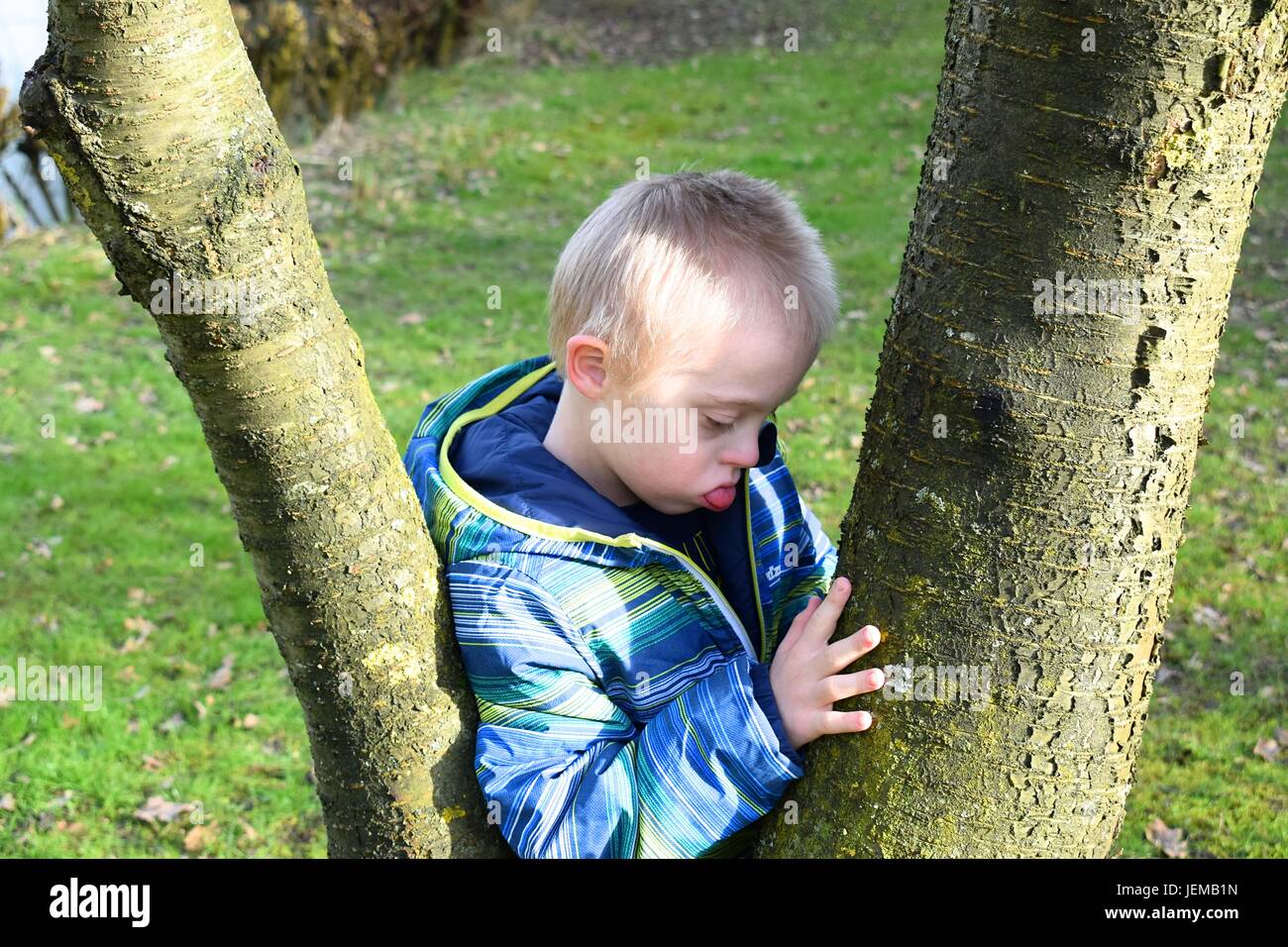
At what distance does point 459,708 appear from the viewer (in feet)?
6.69

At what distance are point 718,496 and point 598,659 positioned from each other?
0.37 meters

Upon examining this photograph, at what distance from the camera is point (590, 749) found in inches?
76.7

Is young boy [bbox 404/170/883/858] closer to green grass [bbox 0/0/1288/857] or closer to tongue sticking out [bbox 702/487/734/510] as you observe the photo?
tongue sticking out [bbox 702/487/734/510]

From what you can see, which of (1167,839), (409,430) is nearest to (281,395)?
(1167,839)

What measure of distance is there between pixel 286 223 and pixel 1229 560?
15.8ft

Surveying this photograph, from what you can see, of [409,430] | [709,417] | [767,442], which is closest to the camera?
[709,417]

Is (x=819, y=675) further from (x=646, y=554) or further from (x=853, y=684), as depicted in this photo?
(x=646, y=554)

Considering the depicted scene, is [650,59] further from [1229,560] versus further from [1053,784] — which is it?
[1053,784]

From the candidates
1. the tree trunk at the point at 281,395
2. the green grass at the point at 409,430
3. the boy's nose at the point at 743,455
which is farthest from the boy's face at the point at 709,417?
the green grass at the point at 409,430

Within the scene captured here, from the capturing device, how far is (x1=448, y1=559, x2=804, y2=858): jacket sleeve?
73.3 inches

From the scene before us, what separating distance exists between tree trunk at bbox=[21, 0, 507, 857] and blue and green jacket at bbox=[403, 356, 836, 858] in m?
0.11

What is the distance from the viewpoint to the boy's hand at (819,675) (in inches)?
69.5

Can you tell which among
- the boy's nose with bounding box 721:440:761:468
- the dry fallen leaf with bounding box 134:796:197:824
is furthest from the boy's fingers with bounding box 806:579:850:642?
the dry fallen leaf with bounding box 134:796:197:824
